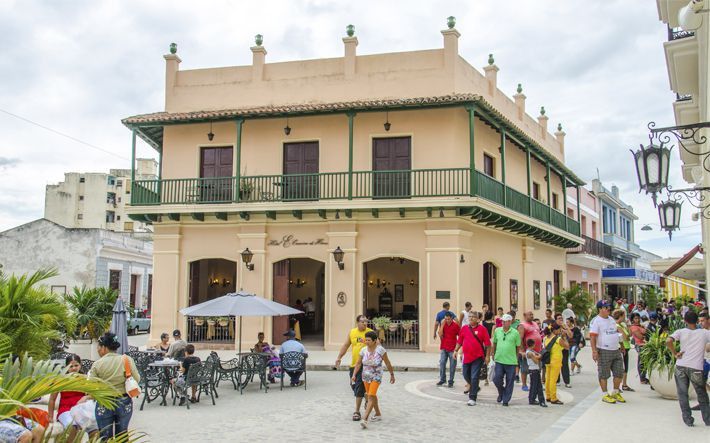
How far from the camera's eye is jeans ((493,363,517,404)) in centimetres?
1098

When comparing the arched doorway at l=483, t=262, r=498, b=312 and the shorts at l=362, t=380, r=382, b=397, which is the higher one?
the arched doorway at l=483, t=262, r=498, b=312

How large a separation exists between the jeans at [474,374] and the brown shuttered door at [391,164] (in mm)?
8607

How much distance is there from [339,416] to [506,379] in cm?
298

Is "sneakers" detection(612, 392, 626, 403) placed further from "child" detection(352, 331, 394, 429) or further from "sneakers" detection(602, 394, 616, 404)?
"child" detection(352, 331, 394, 429)

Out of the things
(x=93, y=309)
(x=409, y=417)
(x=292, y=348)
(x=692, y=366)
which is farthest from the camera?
(x=93, y=309)

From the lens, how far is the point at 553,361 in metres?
11.4

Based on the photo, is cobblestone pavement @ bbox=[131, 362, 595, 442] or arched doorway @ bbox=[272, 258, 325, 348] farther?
arched doorway @ bbox=[272, 258, 325, 348]

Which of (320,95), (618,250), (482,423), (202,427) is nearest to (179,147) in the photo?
(320,95)

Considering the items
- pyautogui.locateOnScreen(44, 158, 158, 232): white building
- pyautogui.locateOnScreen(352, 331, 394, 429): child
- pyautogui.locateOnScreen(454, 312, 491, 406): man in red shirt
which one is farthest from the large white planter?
pyautogui.locateOnScreen(44, 158, 158, 232): white building

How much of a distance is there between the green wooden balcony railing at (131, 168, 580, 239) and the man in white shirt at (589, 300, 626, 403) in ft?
26.6

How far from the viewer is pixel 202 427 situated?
9.47m

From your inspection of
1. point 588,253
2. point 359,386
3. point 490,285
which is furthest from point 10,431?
point 588,253

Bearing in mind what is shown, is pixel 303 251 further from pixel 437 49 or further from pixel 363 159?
pixel 437 49

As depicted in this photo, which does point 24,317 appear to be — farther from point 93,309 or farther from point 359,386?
point 93,309
